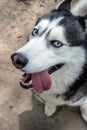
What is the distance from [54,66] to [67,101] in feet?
1.51

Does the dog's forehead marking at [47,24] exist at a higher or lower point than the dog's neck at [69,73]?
higher

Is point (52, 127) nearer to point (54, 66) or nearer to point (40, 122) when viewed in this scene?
point (40, 122)

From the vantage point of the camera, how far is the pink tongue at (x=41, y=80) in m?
2.31

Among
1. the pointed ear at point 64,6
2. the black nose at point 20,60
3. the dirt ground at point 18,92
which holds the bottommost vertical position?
the dirt ground at point 18,92

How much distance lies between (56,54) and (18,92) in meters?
0.95

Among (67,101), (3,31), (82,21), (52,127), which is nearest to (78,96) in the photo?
(67,101)

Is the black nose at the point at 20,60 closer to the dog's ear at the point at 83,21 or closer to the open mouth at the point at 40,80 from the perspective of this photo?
the open mouth at the point at 40,80

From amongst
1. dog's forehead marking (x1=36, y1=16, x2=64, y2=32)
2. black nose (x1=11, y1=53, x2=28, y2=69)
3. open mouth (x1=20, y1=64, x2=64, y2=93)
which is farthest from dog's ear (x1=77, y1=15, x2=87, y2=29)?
black nose (x1=11, y1=53, x2=28, y2=69)

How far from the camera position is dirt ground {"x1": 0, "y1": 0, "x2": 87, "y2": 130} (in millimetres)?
2934

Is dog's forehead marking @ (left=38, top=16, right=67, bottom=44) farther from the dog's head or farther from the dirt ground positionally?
the dirt ground

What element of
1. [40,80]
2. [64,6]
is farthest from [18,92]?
[64,6]

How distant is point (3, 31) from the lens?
3416mm

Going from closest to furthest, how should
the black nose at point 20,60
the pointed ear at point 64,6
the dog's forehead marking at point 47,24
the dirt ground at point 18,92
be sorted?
1. the black nose at point 20,60
2. the dog's forehead marking at point 47,24
3. the pointed ear at point 64,6
4. the dirt ground at point 18,92

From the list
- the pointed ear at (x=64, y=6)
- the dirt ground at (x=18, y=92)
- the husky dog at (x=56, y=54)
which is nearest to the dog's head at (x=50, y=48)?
the husky dog at (x=56, y=54)
